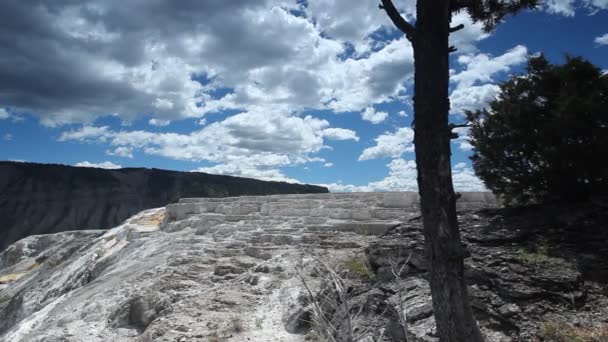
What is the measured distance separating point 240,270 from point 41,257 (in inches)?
876

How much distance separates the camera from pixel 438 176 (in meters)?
3.77

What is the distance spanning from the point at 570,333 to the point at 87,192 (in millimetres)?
62619

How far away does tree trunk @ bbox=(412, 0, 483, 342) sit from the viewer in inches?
140

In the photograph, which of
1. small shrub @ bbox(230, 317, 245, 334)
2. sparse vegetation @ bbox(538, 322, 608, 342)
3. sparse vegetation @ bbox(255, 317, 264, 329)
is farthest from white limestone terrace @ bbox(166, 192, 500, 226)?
sparse vegetation @ bbox(538, 322, 608, 342)

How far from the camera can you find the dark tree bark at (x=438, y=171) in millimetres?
3561

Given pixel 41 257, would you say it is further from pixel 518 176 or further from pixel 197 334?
pixel 518 176

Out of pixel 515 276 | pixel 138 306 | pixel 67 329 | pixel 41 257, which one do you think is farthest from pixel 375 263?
pixel 41 257

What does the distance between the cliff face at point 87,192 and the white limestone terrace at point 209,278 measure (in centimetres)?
3758

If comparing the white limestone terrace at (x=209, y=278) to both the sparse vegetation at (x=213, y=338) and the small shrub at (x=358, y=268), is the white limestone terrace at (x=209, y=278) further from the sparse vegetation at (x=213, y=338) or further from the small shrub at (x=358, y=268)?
the small shrub at (x=358, y=268)

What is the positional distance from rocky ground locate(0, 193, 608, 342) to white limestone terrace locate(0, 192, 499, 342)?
29 millimetres

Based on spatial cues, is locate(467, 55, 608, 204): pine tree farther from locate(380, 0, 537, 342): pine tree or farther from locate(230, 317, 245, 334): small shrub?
locate(230, 317, 245, 334): small shrub

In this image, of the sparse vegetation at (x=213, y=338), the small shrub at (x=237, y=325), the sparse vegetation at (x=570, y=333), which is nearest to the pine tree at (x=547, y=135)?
the sparse vegetation at (x=570, y=333)

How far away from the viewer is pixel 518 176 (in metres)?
6.96

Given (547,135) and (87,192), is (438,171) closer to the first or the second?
(547,135)
